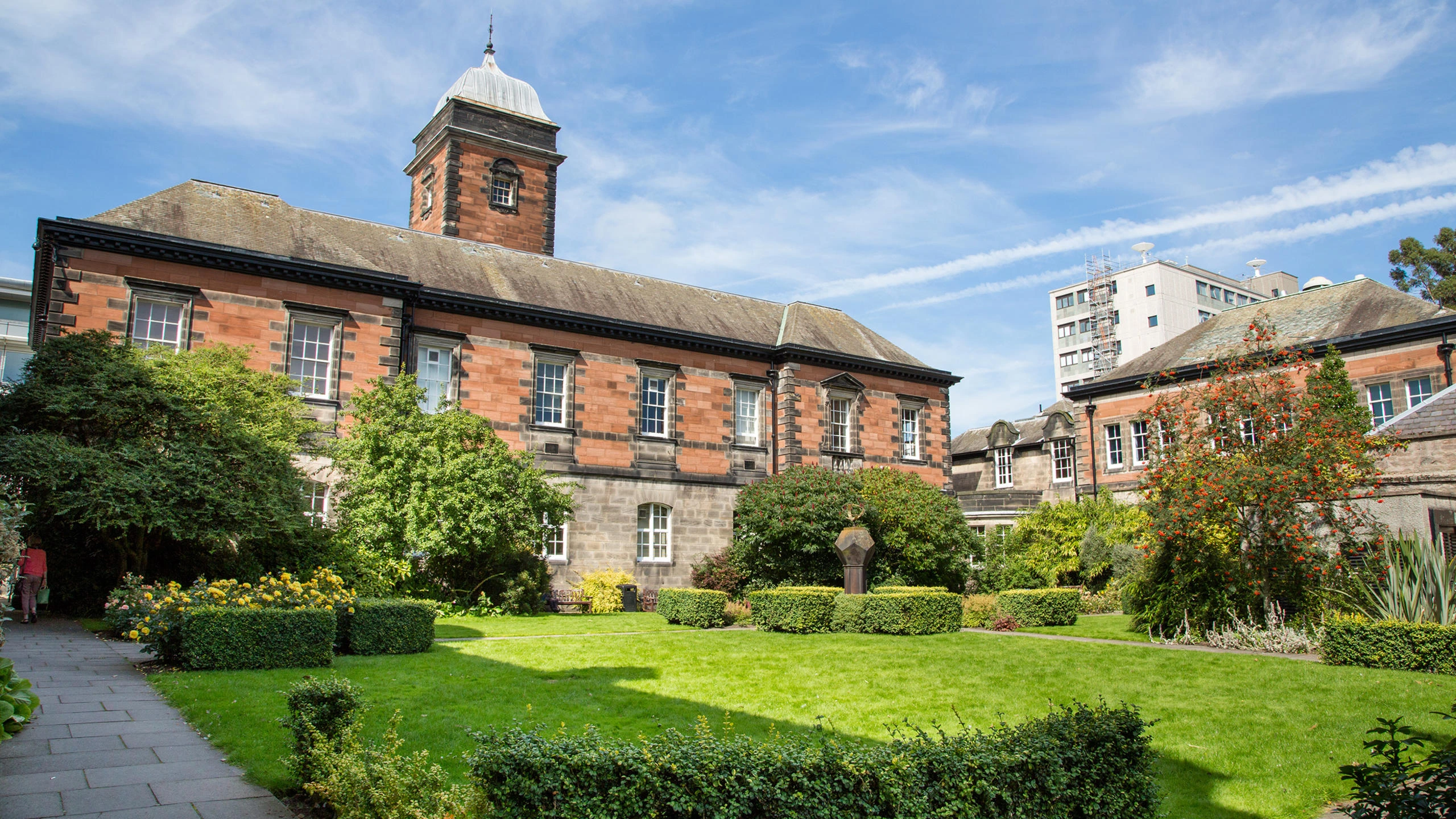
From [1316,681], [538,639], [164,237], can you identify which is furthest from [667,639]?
[164,237]

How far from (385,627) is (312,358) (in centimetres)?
1007

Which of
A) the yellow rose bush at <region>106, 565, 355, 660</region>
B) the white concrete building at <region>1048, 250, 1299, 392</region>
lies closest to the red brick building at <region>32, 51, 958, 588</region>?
the yellow rose bush at <region>106, 565, 355, 660</region>

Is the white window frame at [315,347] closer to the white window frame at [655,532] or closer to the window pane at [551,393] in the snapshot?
the window pane at [551,393]

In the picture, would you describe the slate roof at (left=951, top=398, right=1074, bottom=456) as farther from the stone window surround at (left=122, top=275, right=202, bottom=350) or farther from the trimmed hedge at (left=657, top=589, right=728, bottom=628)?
the stone window surround at (left=122, top=275, right=202, bottom=350)

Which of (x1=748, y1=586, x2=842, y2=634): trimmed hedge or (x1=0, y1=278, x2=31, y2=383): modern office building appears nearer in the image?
(x1=748, y1=586, x2=842, y2=634): trimmed hedge

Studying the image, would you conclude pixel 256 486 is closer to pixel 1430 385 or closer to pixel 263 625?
pixel 263 625

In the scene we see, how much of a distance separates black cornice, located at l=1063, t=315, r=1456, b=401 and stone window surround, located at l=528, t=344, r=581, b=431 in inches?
602

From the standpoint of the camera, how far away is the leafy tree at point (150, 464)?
14398mm

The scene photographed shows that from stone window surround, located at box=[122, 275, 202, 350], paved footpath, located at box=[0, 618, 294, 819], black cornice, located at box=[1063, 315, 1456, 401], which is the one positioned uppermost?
black cornice, located at box=[1063, 315, 1456, 401]

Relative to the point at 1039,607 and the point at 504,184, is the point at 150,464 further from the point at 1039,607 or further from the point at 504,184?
the point at 504,184

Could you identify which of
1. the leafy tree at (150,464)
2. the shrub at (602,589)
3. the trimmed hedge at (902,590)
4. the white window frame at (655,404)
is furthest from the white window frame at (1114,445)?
the leafy tree at (150,464)

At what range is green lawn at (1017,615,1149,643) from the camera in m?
17.2

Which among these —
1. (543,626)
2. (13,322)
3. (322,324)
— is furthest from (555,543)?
(13,322)

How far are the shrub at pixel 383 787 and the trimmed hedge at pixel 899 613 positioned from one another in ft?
43.8
